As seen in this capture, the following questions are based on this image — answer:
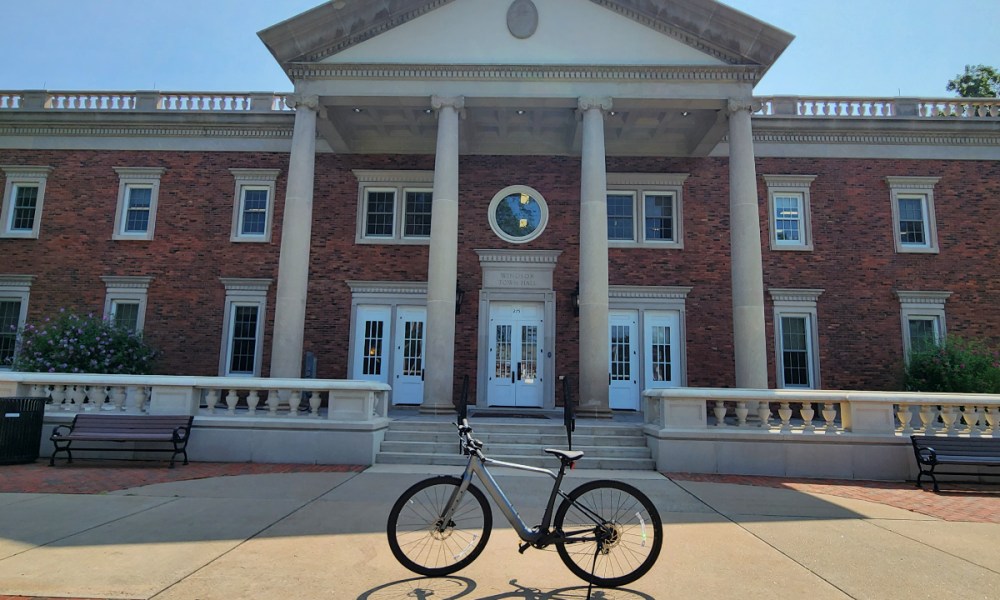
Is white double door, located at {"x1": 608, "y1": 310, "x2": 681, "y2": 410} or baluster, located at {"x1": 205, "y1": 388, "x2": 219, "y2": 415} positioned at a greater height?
white double door, located at {"x1": 608, "y1": 310, "x2": 681, "y2": 410}

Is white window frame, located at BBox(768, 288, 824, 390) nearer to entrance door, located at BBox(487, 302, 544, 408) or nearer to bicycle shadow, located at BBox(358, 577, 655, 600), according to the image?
entrance door, located at BBox(487, 302, 544, 408)

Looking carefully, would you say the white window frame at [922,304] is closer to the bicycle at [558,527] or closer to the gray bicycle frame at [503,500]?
the bicycle at [558,527]

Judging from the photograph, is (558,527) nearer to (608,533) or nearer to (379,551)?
→ (608,533)

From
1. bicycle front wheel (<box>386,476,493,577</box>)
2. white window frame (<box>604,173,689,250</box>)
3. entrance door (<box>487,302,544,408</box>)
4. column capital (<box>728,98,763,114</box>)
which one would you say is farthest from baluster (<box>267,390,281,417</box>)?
column capital (<box>728,98,763,114</box>)

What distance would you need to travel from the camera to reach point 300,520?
6.49 m

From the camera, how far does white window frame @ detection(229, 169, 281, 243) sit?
18.0 m

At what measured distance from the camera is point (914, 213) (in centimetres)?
1792

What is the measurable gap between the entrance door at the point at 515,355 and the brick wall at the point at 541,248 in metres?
0.63

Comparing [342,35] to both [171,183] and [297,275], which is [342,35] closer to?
[297,275]

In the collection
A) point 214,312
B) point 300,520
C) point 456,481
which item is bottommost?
point 300,520

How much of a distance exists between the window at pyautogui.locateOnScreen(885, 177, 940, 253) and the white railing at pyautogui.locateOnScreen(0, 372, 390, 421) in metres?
15.9

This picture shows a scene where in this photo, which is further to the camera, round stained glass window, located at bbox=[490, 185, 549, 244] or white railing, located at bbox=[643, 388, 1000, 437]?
round stained glass window, located at bbox=[490, 185, 549, 244]

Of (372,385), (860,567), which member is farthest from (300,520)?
(860,567)

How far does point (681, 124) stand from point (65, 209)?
60.7ft
